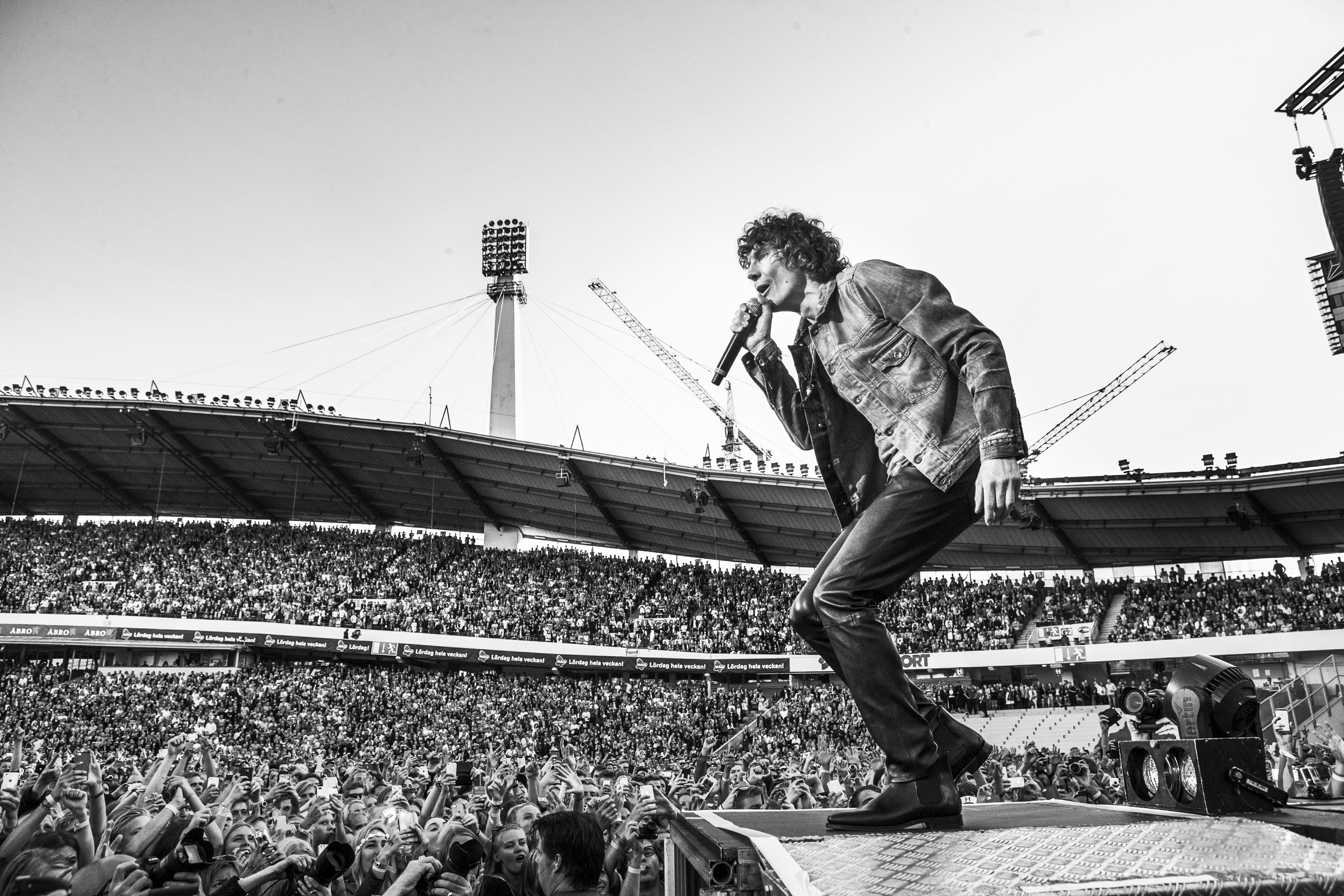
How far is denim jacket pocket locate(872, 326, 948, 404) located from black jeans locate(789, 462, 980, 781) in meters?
0.25

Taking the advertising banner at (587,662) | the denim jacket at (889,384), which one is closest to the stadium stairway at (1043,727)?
the advertising banner at (587,662)

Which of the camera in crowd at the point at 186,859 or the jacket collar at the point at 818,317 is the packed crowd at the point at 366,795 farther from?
the jacket collar at the point at 818,317

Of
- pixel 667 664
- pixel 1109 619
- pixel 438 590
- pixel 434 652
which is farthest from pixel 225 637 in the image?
pixel 1109 619

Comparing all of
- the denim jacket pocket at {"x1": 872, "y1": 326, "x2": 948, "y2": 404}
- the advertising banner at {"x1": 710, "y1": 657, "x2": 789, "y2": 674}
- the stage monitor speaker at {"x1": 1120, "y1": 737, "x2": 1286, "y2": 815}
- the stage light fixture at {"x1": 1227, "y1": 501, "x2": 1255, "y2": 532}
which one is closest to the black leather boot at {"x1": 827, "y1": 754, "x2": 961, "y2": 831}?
the stage monitor speaker at {"x1": 1120, "y1": 737, "x2": 1286, "y2": 815}

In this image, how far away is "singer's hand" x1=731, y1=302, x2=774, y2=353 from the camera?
10.5 feet

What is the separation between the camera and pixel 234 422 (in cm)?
3062

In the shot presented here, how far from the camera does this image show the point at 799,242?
10.2 feet

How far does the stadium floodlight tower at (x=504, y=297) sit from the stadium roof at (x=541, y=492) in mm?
7993

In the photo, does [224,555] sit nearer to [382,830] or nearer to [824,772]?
[824,772]

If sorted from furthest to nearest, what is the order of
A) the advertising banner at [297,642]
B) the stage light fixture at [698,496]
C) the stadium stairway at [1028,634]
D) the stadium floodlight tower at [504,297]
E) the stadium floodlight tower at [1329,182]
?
the stadium floodlight tower at [504,297]
the stage light fixture at [698,496]
the stadium stairway at [1028,634]
the advertising banner at [297,642]
the stadium floodlight tower at [1329,182]

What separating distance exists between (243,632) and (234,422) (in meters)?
7.19

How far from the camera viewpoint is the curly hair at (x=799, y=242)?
3107 mm

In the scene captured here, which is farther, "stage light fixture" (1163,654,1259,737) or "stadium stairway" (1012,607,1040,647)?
"stadium stairway" (1012,607,1040,647)

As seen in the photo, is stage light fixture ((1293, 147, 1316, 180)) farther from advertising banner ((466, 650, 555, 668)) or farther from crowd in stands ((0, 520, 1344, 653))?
advertising banner ((466, 650, 555, 668))
